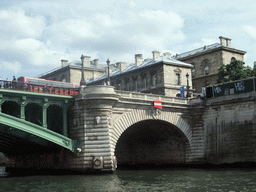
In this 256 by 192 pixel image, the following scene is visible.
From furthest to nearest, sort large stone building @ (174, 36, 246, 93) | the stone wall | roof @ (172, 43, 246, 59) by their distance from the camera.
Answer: roof @ (172, 43, 246, 59) < large stone building @ (174, 36, 246, 93) < the stone wall

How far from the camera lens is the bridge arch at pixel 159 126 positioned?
136 ft

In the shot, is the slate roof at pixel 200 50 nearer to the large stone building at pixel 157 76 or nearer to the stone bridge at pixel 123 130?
the large stone building at pixel 157 76

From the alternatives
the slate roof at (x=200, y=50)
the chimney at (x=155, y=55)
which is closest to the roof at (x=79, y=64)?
the slate roof at (x=200, y=50)

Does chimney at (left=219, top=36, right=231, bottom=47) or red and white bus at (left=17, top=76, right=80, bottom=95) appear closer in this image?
red and white bus at (left=17, top=76, right=80, bottom=95)

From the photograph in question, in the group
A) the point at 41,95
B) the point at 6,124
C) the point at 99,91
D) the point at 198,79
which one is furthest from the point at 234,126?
the point at 198,79

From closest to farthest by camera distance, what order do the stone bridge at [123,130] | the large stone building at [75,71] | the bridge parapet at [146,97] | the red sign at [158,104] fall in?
the stone bridge at [123,130], the bridge parapet at [146,97], the red sign at [158,104], the large stone building at [75,71]

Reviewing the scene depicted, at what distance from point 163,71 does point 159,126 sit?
64.7ft

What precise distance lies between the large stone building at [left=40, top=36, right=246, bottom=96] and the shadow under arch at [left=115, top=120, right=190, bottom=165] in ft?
34.0

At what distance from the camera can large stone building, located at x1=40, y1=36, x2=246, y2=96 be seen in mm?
67562

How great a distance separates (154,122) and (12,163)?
744 inches

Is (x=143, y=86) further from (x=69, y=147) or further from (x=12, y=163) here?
(x=69, y=147)

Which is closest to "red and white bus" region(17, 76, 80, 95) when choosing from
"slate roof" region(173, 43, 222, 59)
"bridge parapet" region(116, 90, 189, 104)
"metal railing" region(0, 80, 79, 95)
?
"metal railing" region(0, 80, 79, 95)

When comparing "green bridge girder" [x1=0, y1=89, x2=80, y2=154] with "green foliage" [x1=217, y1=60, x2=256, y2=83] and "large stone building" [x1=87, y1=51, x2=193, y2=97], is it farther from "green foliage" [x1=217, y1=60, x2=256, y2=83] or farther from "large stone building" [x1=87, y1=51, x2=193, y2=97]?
"green foliage" [x1=217, y1=60, x2=256, y2=83]

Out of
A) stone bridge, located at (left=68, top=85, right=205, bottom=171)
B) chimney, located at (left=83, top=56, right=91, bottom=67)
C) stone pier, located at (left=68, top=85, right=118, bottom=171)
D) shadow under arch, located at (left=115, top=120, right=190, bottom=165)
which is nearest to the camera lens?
stone pier, located at (left=68, top=85, right=118, bottom=171)
